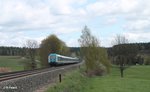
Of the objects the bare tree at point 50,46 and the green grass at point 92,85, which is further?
the bare tree at point 50,46

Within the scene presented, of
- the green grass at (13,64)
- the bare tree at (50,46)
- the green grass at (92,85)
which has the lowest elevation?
the green grass at (92,85)

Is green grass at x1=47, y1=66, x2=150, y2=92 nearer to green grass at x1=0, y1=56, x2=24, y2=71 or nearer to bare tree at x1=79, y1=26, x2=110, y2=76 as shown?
bare tree at x1=79, y1=26, x2=110, y2=76

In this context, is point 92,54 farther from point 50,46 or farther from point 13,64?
point 13,64

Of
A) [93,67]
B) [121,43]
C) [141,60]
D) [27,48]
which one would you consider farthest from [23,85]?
[141,60]

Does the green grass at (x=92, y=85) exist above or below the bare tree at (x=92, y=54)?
below

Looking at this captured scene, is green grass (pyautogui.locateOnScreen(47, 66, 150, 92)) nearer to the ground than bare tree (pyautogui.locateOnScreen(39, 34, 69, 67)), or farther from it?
nearer to the ground

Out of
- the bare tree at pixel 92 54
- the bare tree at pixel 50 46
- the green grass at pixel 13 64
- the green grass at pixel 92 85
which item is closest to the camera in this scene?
the green grass at pixel 92 85

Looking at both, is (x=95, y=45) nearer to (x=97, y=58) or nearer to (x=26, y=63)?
(x=97, y=58)

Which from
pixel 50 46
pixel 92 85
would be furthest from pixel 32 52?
pixel 92 85

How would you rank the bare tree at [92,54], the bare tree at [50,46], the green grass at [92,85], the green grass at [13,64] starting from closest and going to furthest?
the green grass at [92,85], the bare tree at [92,54], the green grass at [13,64], the bare tree at [50,46]

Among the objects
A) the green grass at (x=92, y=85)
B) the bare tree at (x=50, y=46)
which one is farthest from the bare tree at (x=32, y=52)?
the green grass at (x=92, y=85)

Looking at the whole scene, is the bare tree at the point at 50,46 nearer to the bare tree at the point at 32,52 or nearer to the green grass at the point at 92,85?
the bare tree at the point at 32,52

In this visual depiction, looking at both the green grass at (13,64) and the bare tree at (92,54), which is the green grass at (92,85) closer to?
the bare tree at (92,54)

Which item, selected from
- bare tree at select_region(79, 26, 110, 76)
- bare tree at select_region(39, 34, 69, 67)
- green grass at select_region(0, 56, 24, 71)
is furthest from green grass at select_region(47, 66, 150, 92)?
bare tree at select_region(39, 34, 69, 67)
